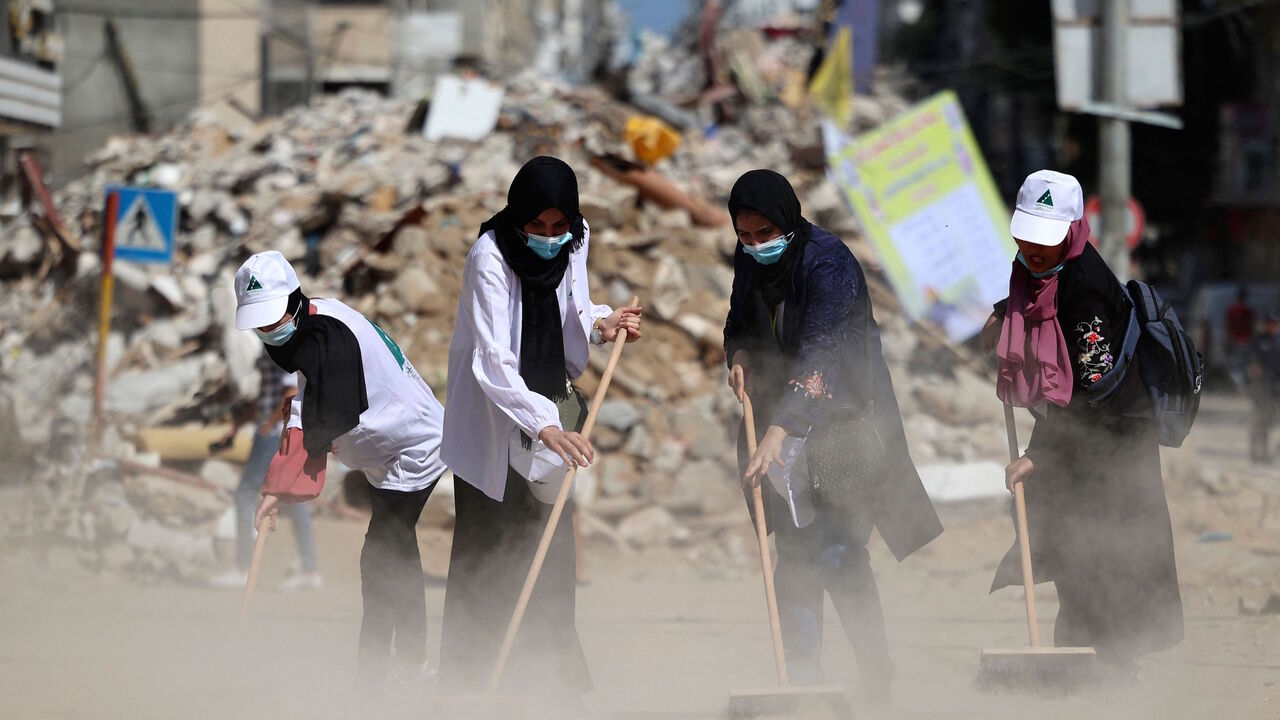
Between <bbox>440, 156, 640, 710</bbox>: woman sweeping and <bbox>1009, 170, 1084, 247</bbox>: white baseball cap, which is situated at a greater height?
<bbox>1009, 170, 1084, 247</bbox>: white baseball cap

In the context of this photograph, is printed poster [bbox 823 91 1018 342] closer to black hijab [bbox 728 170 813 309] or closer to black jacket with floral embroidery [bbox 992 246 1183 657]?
black jacket with floral embroidery [bbox 992 246 1183 657]

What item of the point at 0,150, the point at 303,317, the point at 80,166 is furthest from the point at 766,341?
the point at 80,166

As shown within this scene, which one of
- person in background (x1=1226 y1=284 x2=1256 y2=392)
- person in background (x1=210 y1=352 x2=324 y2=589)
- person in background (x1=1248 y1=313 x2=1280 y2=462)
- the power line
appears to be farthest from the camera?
the power line

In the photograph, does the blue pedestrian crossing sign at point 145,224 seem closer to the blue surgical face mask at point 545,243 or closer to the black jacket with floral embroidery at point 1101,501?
the blue surgical face mask at point 545,243

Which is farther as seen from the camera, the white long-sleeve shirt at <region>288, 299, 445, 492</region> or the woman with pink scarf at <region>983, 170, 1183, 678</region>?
Result: the white long-sleeve shirt at <region>288, 299, 445, 492</region>

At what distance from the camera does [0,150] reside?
15.9 meters

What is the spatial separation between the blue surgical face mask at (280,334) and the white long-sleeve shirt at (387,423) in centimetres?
11

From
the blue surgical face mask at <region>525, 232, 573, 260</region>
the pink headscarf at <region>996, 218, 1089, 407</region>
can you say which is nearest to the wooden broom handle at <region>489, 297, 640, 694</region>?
the blue surgical face mask at <region>525, 232, 573, 260</region>

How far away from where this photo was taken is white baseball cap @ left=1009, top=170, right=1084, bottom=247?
163 inches

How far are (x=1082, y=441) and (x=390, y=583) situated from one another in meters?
2.21

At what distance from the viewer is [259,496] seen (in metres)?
7.89

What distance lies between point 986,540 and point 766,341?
4.89 metres

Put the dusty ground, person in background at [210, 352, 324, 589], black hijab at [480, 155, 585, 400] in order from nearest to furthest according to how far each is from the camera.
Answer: black hijab at [480, 155, 585, 400]
the dusty ground
person in background at [210, 352, 324, 589]

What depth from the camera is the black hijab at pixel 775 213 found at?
4145mm
